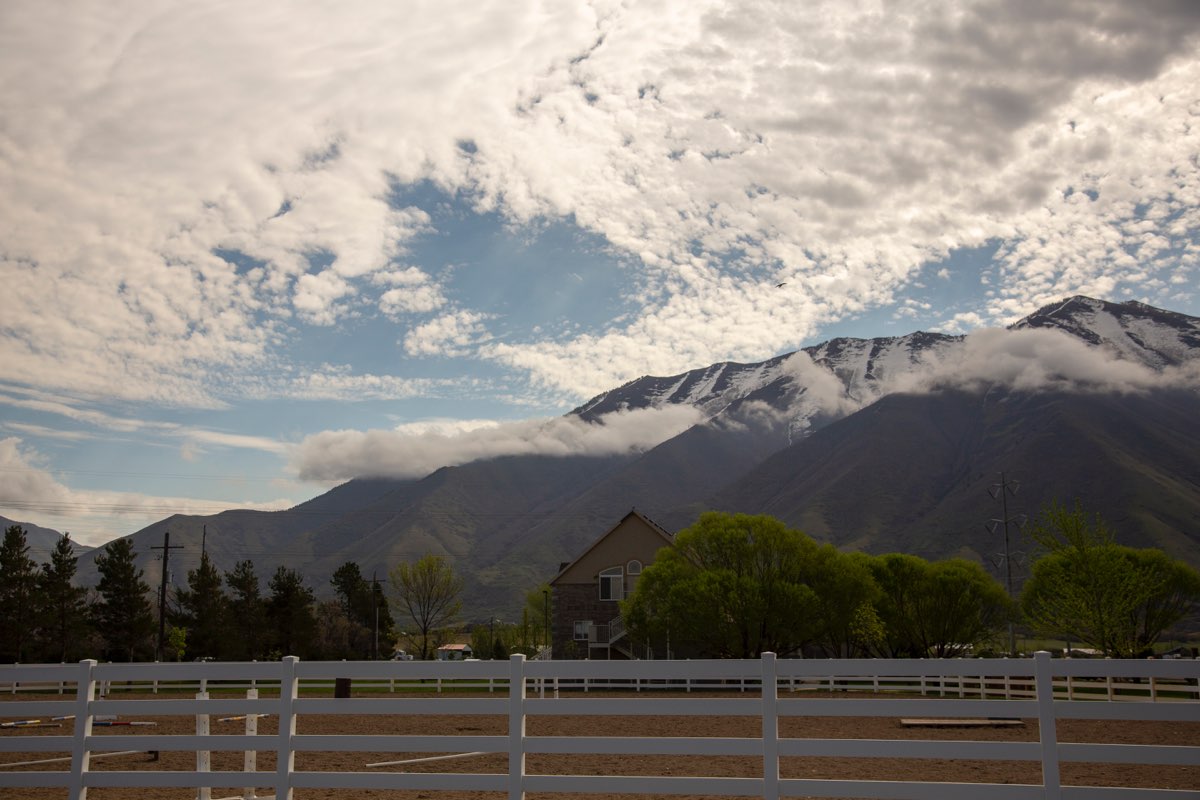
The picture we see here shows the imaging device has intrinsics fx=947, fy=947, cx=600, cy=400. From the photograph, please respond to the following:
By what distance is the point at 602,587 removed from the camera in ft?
225

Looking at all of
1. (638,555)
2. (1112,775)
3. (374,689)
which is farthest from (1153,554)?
(1112,775)

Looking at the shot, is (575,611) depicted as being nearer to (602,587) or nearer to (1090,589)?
(602,587)

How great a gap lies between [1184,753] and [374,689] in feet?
160

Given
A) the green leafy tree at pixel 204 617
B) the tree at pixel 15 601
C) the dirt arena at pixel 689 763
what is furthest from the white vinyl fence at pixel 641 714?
the green leafy tree at pixel 204 617

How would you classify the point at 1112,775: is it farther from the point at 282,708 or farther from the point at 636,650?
the point at 636,650

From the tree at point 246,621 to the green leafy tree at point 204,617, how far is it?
3.63 feet

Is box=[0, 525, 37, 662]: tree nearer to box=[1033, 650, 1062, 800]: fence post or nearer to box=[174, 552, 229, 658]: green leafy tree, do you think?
box=[174, 552, 229, 658]: green leafy tree

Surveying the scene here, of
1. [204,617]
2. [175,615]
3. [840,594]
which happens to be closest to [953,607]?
[840,594]

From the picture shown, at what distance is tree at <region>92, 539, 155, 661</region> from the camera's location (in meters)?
72.0

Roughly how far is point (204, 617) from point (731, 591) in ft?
155

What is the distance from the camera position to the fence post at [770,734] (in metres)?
8.44

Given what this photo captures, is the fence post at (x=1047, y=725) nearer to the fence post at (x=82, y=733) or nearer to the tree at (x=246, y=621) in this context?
the fence post at (x=82, y=733)

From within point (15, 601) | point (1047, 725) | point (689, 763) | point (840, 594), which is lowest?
point (689, 763)

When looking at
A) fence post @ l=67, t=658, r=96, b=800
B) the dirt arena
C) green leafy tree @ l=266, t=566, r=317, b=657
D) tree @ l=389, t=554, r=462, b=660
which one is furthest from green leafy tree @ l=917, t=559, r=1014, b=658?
fence post @ l=67, t=658, r=96, b=800
